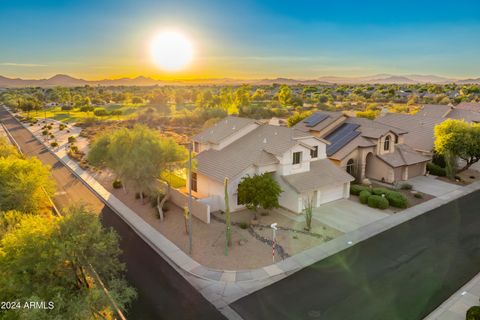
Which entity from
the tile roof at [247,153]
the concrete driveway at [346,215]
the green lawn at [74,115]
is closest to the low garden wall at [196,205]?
the tile roof at [247,153]

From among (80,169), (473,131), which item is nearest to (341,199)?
(473,131)

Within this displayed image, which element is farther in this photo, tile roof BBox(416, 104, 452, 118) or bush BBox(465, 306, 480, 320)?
tile roof BBox(416, 104, 452, 118)

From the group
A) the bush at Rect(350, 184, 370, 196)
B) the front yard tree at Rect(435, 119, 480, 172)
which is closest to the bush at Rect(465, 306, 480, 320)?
the bush at Rect(350, 184, 370, 196)

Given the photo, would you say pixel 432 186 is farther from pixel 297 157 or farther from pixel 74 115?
pixel 74 115

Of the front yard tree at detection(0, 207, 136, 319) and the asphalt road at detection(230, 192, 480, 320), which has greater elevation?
the front yard tree at detection(0, 207, 136, 319)

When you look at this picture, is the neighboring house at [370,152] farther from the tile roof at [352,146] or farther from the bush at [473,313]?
the bush at [473,313]

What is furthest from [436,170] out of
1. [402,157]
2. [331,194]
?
[331,194]

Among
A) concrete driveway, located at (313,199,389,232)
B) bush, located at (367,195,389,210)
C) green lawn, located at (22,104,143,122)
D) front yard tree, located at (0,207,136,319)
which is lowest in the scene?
concrete driveway, located at (313,199,389,232)

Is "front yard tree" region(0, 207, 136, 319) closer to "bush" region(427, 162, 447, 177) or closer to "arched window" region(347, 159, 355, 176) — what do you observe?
"arched window" region(347, 159, 355, 176)
